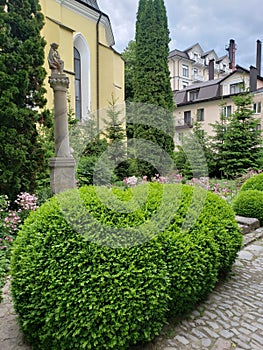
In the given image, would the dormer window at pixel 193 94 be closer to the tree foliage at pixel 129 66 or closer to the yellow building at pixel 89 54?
the tree foliage at pixel 129 66

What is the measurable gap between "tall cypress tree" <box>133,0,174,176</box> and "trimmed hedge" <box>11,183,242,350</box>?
23.9 ft

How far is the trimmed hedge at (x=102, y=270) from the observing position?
1460 millimetres

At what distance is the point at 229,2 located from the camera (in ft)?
19.2

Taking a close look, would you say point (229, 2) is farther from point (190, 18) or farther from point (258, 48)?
point (258, 48)

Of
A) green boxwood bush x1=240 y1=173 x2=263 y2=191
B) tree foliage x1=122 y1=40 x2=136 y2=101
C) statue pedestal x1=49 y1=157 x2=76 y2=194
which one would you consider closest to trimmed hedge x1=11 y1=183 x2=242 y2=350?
statue pedestal x1=49 y1=157 x2=76 y2=194

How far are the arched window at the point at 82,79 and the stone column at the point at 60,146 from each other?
6.07m

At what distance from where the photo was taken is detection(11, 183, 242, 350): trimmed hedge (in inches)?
57.5

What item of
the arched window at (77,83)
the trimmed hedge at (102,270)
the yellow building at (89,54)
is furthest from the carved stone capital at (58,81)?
the arched window at (77,83)

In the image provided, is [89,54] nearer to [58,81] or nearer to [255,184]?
[58,81]

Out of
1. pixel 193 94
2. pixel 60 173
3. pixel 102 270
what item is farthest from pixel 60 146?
pixel 193 94

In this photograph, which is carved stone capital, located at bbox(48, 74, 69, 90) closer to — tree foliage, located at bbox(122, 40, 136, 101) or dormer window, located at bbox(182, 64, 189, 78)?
tree foliage, located at bbox(122, 40, 136, 101)

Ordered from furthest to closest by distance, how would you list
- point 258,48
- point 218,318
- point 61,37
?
point 258,48 < point 61,37 < point 218,318

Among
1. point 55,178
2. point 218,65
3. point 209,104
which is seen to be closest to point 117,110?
point 55,178

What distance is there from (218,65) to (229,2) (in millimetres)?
27584
